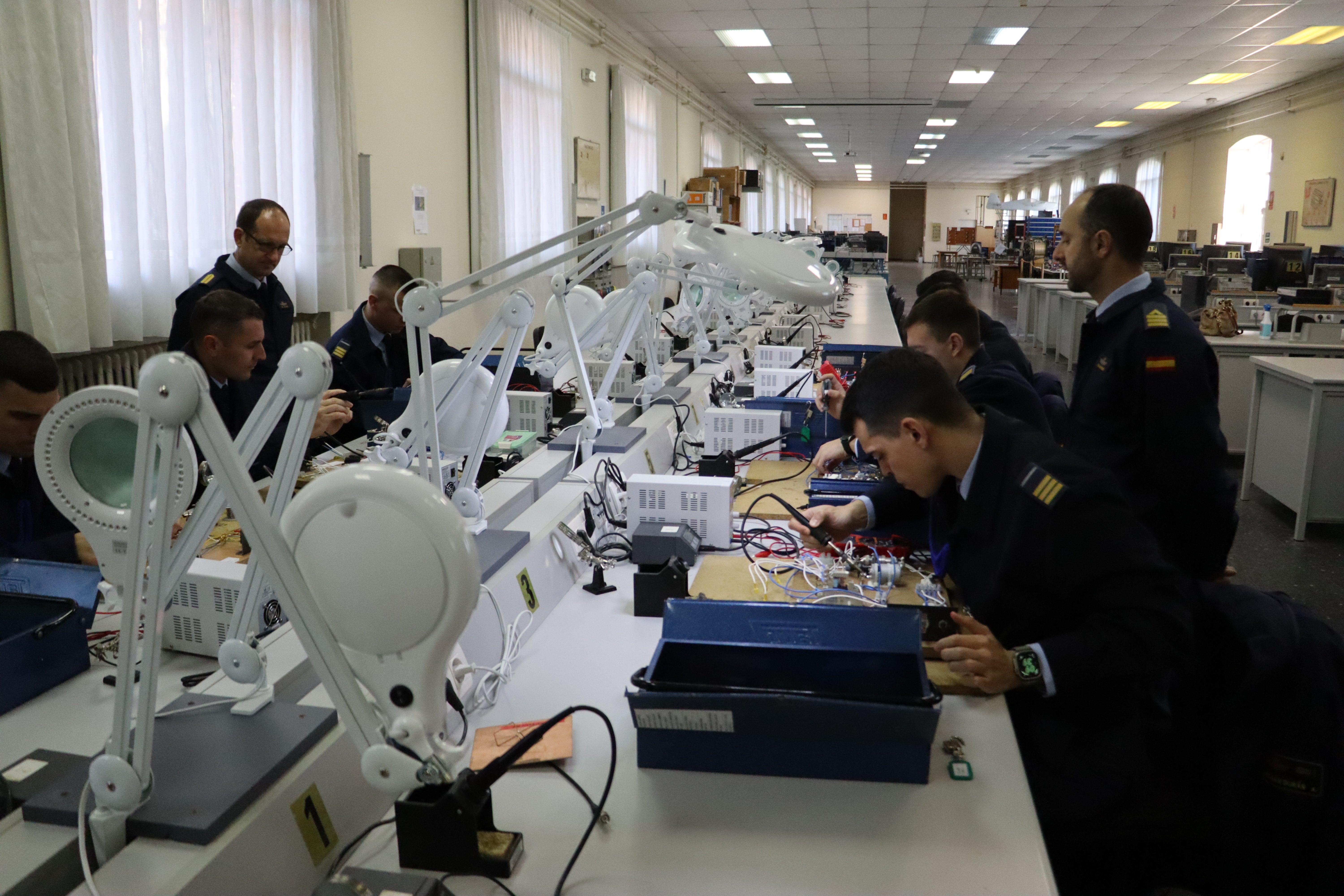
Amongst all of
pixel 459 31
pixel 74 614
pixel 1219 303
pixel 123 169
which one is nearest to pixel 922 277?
pixel 1219 303

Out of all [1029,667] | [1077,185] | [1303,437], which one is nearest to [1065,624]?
[1029,667]

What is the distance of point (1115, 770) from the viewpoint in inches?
55.6

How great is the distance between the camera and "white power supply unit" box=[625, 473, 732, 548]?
2217 mm

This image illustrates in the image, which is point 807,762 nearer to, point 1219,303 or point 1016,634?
point 1016,634

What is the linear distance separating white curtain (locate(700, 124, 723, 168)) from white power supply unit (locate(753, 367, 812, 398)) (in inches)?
351

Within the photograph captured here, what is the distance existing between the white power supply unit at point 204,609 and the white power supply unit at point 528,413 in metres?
1.64

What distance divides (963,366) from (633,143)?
7.10 m

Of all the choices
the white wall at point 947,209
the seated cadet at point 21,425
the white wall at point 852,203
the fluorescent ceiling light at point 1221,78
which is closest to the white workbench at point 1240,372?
the fluorescent ceiling light at point 1221,78

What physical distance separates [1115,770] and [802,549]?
90cm

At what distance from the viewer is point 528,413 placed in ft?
10.3

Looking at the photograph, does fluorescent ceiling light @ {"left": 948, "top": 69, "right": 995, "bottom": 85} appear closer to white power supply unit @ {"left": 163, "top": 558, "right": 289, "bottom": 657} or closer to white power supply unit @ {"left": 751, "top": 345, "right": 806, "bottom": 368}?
white power supply unit @ {"left": 751, "top": 345, "right": 806, "bottom": 368}

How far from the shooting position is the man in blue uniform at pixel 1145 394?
6.95 feet

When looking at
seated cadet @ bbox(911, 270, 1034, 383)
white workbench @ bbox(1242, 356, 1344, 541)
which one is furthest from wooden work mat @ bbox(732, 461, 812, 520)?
white workbench @ bbox(1242, 356, 1344, 541)

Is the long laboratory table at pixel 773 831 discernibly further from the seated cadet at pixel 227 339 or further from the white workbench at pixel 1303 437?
the white workbench at pixel 1303 437
